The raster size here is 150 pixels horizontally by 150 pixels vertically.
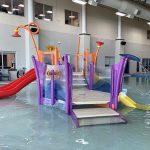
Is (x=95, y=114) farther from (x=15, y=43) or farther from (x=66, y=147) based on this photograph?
(x=15, y=43)

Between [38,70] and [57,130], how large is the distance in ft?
7.93

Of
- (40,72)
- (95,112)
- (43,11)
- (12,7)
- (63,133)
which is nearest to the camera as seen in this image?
(63,133)

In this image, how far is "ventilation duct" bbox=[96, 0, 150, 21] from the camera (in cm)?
957

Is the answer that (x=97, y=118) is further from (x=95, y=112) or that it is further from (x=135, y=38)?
(x=135, y=38)

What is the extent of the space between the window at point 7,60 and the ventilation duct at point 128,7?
23.2 feet

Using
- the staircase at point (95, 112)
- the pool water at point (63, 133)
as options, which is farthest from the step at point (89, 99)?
the pool water at point (63, 133)

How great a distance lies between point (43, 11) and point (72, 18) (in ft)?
9.29

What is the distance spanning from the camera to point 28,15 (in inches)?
540

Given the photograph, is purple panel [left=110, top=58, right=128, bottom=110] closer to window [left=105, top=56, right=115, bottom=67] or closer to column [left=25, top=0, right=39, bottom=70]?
column [left=25, top=0, right=39, bottom=70]

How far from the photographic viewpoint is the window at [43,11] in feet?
48.6

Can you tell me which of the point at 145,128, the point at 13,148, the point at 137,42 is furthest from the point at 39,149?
the point at 137,42

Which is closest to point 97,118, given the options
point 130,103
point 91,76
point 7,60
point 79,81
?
point 130,103

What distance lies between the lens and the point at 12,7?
13.6 meters

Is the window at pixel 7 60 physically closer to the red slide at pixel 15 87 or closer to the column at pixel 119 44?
the red slide at pixel 15 87
